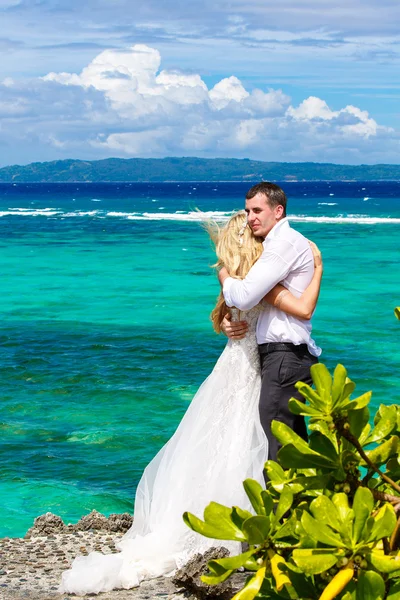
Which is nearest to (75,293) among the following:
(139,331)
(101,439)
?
(139,331)

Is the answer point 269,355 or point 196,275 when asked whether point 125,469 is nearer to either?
point 269,355

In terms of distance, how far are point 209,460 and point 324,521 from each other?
351 cm

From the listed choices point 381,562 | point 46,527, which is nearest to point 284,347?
point 46,527

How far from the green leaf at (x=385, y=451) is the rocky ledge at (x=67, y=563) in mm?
2700

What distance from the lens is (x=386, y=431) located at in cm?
177

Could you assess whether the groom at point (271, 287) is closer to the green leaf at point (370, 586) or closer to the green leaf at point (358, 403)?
the green leaf at point (358, 403)

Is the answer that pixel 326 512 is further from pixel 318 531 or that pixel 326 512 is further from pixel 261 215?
pixel 261 215

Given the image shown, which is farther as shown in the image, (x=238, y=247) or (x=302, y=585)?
(x=238, y=247)

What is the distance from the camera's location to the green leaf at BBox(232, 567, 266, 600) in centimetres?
154

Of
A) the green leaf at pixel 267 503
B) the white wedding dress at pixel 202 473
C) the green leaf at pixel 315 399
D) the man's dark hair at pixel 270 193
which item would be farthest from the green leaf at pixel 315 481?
the white wedding dress at pixel 202 473

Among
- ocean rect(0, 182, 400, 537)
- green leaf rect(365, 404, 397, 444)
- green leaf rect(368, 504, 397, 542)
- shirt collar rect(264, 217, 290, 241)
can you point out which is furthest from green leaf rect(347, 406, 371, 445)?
ocean rect(0, 182, 400, 537)

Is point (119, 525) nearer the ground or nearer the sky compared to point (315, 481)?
nearer the ground

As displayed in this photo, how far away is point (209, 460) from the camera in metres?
4.89

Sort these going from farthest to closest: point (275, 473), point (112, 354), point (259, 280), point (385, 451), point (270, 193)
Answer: point (112, 354)
point (270, 193)
point (259, 280)
point (275, 473)
point (385, 451)
